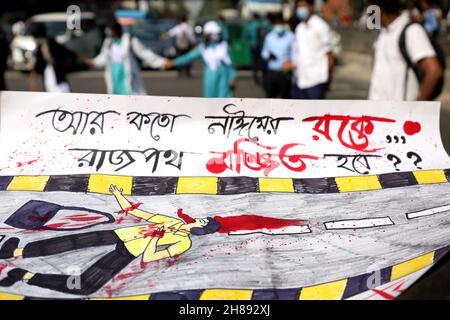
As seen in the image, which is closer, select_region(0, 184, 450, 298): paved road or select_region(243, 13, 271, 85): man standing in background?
select_region(0, 184, 450, 298): paved road

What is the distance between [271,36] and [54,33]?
1028 cm

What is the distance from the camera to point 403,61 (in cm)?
397

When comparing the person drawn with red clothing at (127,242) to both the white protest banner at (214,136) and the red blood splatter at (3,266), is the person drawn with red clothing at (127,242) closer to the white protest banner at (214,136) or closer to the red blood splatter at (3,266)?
the red blood splatter at (3,266)

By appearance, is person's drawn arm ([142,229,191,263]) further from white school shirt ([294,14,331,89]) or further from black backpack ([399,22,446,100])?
white school shirt ([294,14,331,89])

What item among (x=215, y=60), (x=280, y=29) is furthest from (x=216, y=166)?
(x=280, y=29)

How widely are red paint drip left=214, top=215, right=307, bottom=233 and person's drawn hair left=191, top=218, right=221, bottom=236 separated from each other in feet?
0.06

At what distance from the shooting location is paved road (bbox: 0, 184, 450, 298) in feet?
6.79

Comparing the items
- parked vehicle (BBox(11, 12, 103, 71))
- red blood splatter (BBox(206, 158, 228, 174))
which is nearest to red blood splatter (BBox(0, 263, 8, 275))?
red blood splatter (BBox(206, 158, 228, 174))

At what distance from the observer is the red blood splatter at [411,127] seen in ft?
10.1

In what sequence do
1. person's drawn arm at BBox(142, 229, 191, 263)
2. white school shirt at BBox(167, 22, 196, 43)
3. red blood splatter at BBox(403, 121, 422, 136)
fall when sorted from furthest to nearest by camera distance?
white school shirt at BBox(167, 22, 196, 43) → red blood splatter at BBox(403, 121, 422, 136) → person's drawn arm at BBox(142, 229, 191, 263)

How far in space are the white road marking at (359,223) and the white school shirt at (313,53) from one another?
346cm

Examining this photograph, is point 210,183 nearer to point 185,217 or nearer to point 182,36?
point 185,217
